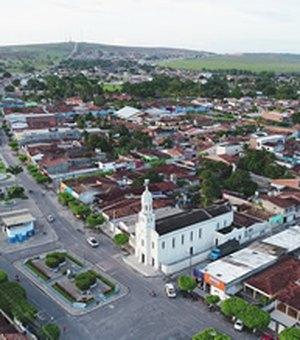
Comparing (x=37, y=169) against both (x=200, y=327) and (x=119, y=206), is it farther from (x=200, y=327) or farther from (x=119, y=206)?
(x=200, y=327)

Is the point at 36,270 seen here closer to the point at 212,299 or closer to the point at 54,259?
the point at 54,259

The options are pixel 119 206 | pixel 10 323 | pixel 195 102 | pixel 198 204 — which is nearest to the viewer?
pixel 10 323

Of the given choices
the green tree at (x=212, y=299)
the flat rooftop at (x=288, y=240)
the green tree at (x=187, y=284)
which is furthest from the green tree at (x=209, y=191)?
the green tree at (x=212, y=299)

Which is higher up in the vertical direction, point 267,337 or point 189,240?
point 189,240

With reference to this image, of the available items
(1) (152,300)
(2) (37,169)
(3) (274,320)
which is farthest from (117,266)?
(2) (37,169)

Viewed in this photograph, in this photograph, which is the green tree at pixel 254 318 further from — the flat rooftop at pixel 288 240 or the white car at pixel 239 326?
the flat rooftop at pixel 288 240

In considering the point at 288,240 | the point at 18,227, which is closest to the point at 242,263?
the point at 288,240

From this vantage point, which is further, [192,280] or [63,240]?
[63,240]
